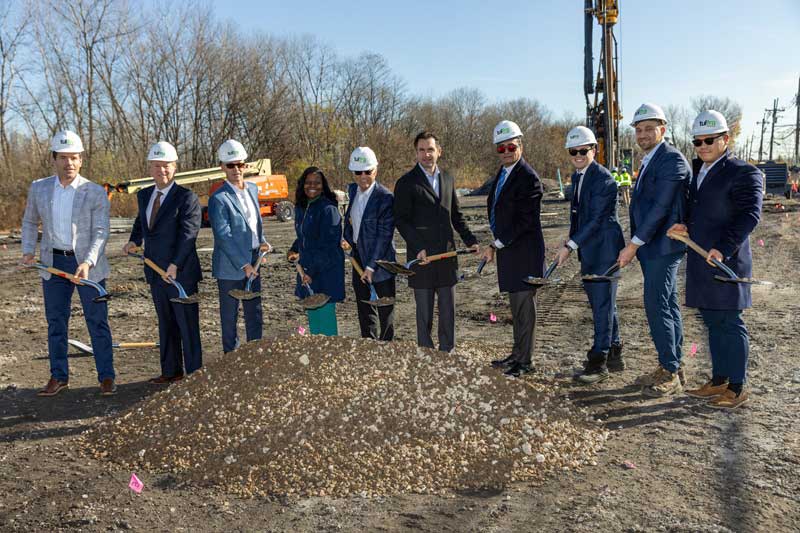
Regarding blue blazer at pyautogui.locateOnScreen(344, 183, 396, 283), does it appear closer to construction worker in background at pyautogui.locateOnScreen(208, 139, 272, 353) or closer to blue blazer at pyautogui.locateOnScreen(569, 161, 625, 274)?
construction worker in background at pyautogui.locateOnScreen(208, 139, 272, 353)

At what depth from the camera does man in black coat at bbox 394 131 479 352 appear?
17.7ft

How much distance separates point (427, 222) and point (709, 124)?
2172mm

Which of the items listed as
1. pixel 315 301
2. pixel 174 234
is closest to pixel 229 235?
pixel 174 234

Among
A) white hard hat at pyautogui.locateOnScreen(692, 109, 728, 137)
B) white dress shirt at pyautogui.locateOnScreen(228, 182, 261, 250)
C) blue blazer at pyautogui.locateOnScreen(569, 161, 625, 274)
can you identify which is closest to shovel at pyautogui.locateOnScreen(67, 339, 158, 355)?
white dress shirt at pyautogui.locateOnScreen(228, 182, 261, 250)

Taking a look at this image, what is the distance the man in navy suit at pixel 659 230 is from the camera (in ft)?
15.6

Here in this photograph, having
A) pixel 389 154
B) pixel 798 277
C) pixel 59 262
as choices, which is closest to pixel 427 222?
pixel 59 262

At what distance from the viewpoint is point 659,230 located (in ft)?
15.8

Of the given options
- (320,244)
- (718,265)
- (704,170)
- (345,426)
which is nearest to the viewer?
(345,426)

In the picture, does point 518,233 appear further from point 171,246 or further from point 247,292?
point 171,246

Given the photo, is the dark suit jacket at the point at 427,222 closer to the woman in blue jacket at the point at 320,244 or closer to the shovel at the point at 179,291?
the woman in blue jacket at the point at 320,244

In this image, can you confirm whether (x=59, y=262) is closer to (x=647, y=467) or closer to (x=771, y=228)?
(x=647, y=467)

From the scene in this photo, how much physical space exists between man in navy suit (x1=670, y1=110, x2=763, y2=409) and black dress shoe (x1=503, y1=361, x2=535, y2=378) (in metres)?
1.38

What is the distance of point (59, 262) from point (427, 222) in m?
2.91

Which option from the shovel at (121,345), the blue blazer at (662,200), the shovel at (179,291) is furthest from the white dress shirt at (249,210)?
the blue blazer at (662,200)
